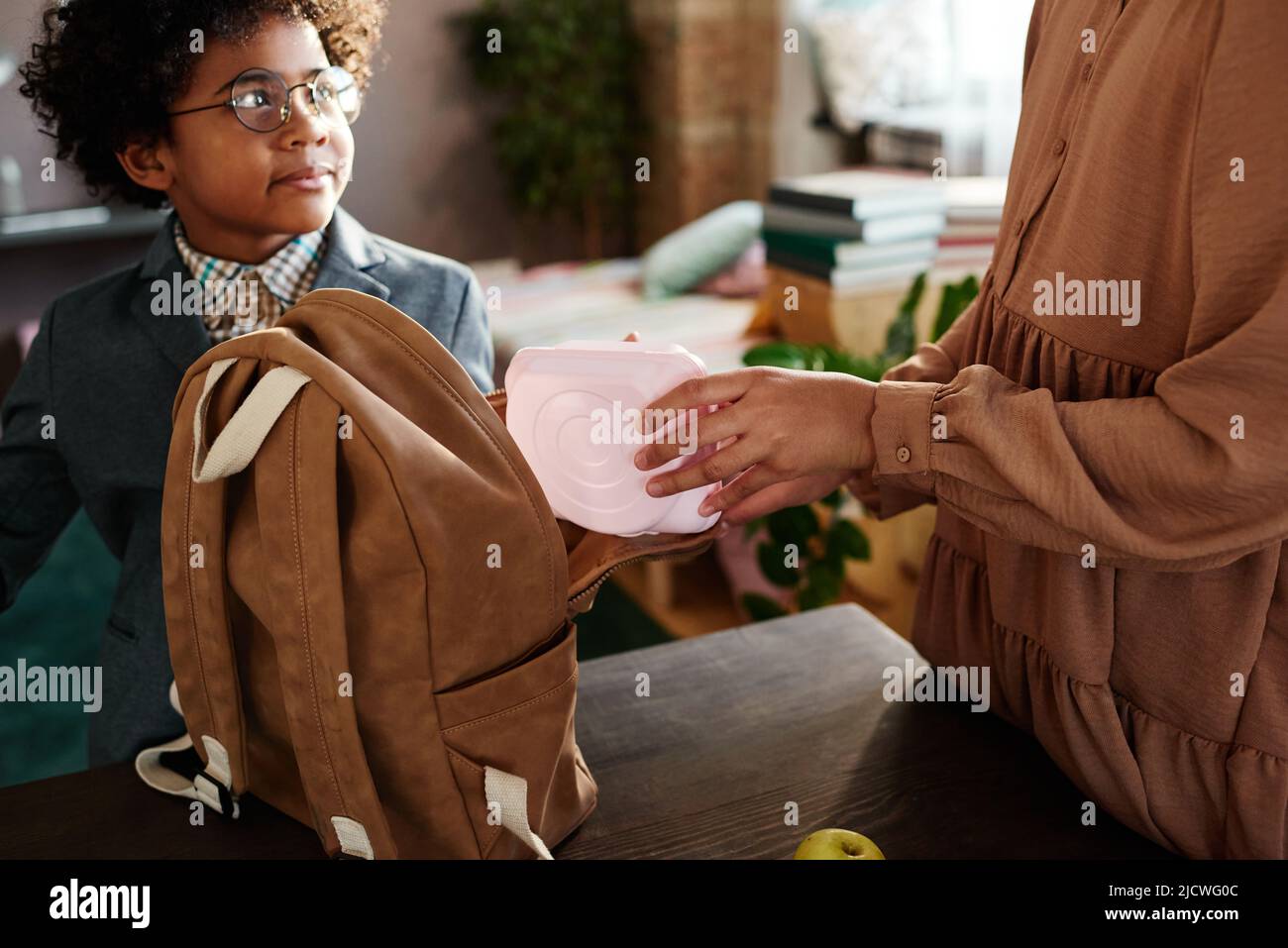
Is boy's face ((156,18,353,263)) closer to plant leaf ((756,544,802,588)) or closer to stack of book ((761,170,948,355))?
plant leaf ((756,544,802,588))

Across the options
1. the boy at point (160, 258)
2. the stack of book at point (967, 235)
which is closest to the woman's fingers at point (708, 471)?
the boy at point (160, 258)

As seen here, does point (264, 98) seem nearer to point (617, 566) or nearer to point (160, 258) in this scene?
point (160, 258)

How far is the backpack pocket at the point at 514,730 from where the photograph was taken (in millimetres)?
738

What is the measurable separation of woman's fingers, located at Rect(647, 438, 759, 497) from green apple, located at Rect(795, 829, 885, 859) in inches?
10.9

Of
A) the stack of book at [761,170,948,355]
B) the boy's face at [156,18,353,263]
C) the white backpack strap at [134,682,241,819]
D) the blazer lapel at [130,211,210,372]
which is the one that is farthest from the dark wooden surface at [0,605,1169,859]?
the stack of book at [761,170,948,355]

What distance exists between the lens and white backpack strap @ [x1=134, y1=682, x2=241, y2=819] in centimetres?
83

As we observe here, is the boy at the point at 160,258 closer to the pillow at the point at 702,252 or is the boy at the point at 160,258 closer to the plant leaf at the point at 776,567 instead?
the plant leaf at the point at 776,567

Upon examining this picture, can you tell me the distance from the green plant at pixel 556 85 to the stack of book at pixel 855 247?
194 cm

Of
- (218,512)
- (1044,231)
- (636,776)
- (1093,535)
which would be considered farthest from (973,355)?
(218,512)

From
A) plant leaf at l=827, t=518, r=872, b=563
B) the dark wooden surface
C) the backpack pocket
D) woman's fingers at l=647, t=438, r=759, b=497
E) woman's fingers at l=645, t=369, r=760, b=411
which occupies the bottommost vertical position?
plant leaf at l=827, t=518, r=872, b=563

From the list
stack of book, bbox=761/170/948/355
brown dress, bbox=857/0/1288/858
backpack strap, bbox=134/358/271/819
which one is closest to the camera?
brown dress, bbox=857/0/1288/858

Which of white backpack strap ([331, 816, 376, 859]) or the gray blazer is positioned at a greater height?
the gray blazer

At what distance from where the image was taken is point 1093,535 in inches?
28.8

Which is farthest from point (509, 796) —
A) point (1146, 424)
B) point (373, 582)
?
point (1146, 424)
